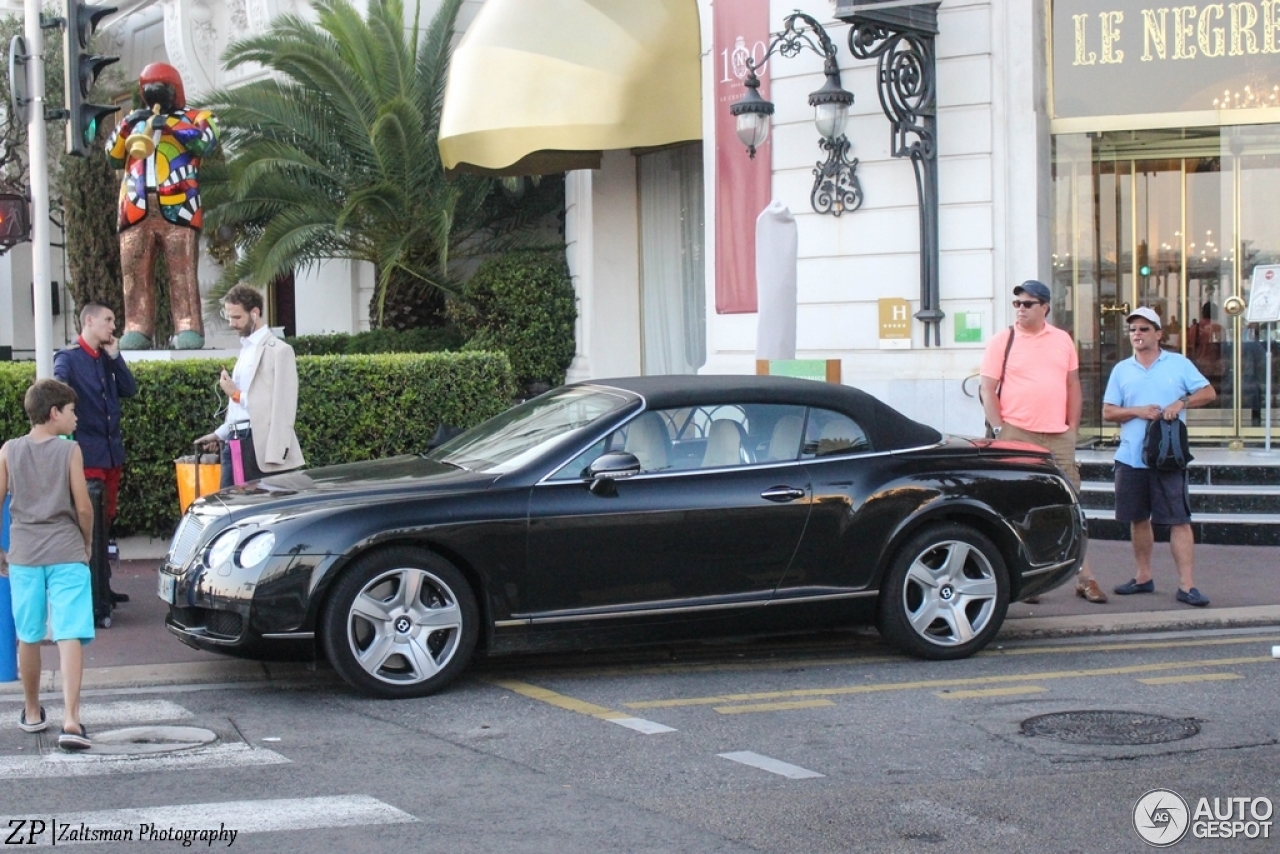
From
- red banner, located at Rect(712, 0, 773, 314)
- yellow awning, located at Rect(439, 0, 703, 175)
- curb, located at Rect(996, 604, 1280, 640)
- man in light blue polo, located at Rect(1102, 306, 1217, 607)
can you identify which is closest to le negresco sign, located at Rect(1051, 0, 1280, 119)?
red banner, located at Rect(712, 0, 773, 314)

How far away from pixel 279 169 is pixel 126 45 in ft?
30.9

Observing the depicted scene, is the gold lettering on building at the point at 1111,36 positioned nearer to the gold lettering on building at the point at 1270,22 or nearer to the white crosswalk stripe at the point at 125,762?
the gold lettering on building at the point at 1270,22

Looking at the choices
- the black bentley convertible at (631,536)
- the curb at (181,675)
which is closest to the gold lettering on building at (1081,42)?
the black bentley convertible at (631,536)

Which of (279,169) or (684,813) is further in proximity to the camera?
(279,169)

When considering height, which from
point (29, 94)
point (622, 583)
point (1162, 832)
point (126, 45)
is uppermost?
point (126, 45)

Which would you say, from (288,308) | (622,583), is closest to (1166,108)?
(622,583)

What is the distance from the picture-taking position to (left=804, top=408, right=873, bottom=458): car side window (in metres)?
7.58

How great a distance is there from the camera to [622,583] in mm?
7059

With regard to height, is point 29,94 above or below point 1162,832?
above

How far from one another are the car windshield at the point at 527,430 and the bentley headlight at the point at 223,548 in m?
1.19

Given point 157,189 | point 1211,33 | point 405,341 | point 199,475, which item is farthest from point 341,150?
point 1211,33

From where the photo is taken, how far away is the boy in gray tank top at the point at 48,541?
20.0 ft

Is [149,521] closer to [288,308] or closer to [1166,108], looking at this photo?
[1166,108]

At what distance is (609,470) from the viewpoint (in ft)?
23.0
